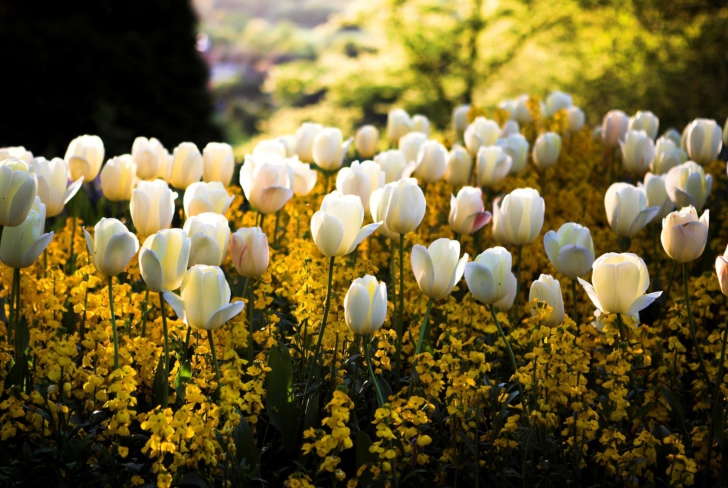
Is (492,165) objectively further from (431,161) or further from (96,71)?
(96,71)

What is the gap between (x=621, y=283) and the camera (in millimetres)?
1995

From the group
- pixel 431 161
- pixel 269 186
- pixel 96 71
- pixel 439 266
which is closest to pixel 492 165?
pixel 431 161

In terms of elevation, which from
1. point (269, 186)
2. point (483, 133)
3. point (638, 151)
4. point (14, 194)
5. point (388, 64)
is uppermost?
point (388, 64)

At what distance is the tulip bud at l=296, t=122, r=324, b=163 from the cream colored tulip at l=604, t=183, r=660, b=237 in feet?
4.43

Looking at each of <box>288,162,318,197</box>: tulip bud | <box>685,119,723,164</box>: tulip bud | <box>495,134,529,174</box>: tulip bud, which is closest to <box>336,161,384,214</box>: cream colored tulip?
<box>288,162,318,197</box>: tulip bud

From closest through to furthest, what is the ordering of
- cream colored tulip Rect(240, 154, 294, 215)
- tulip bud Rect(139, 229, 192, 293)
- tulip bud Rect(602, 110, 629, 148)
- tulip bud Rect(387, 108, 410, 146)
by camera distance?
tulip bud Rect(139, 229, 192, 293) → cream colored tulip Rect(240, 154, 294, 215) → tulip bud Rect(602, 110, 629, 148) → tulip bud Rect(387, 108, 410, 146)

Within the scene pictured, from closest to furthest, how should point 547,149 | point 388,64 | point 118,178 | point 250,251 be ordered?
point 250,251 → point 118,178 → point 547,149 → point 388,64

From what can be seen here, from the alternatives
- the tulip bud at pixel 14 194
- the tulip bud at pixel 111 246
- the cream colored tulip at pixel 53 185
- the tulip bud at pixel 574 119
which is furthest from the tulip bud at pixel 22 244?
the tulip bud at pixel 574 119

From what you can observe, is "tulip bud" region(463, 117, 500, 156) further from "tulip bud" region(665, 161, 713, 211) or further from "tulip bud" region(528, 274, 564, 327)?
"tulip bud" region(528, 274, 564, 327)

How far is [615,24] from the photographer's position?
13.0 metres

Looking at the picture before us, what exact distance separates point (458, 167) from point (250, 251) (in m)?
1.54

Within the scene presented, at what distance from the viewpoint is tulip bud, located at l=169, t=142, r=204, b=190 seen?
300cm

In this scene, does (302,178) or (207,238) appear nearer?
(207,238)

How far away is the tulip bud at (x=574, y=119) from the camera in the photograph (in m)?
4.61
